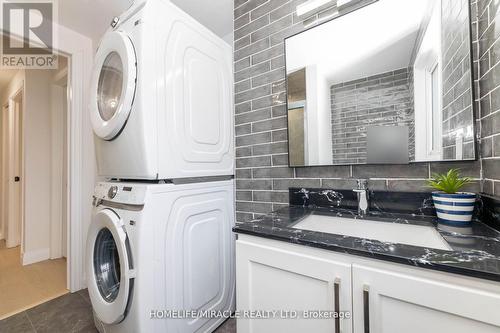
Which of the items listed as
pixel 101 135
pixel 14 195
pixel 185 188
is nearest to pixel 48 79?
pixel 14 195

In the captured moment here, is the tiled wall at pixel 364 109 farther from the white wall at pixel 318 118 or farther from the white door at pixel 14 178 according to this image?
the white door at pixel 14 178

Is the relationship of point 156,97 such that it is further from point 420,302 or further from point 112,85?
point 420,302

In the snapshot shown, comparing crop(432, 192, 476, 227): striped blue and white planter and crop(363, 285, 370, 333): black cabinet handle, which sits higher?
crop(432, 192, 476, 227): striped blue and white planter

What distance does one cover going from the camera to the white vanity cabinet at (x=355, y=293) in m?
0.56

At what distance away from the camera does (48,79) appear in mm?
2863

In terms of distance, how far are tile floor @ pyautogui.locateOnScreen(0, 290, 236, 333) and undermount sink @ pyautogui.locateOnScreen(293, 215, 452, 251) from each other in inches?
39.3

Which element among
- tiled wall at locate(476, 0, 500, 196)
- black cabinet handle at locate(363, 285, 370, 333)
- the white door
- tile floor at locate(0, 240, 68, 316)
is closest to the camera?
black cabinet handle at locate(363, 285, 370, 333)

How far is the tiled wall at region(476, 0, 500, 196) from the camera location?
0.84 m

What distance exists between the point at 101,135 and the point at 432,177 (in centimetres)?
179

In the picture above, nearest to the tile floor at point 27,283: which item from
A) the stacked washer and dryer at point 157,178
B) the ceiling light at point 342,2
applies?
the stacked washer and dryer at point 157,178

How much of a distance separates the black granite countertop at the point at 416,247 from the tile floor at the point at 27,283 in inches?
85.1

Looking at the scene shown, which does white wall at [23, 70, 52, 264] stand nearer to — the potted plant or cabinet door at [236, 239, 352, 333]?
cabinet door at [236, 239, 352, 333]

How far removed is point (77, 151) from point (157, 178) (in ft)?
4.87
